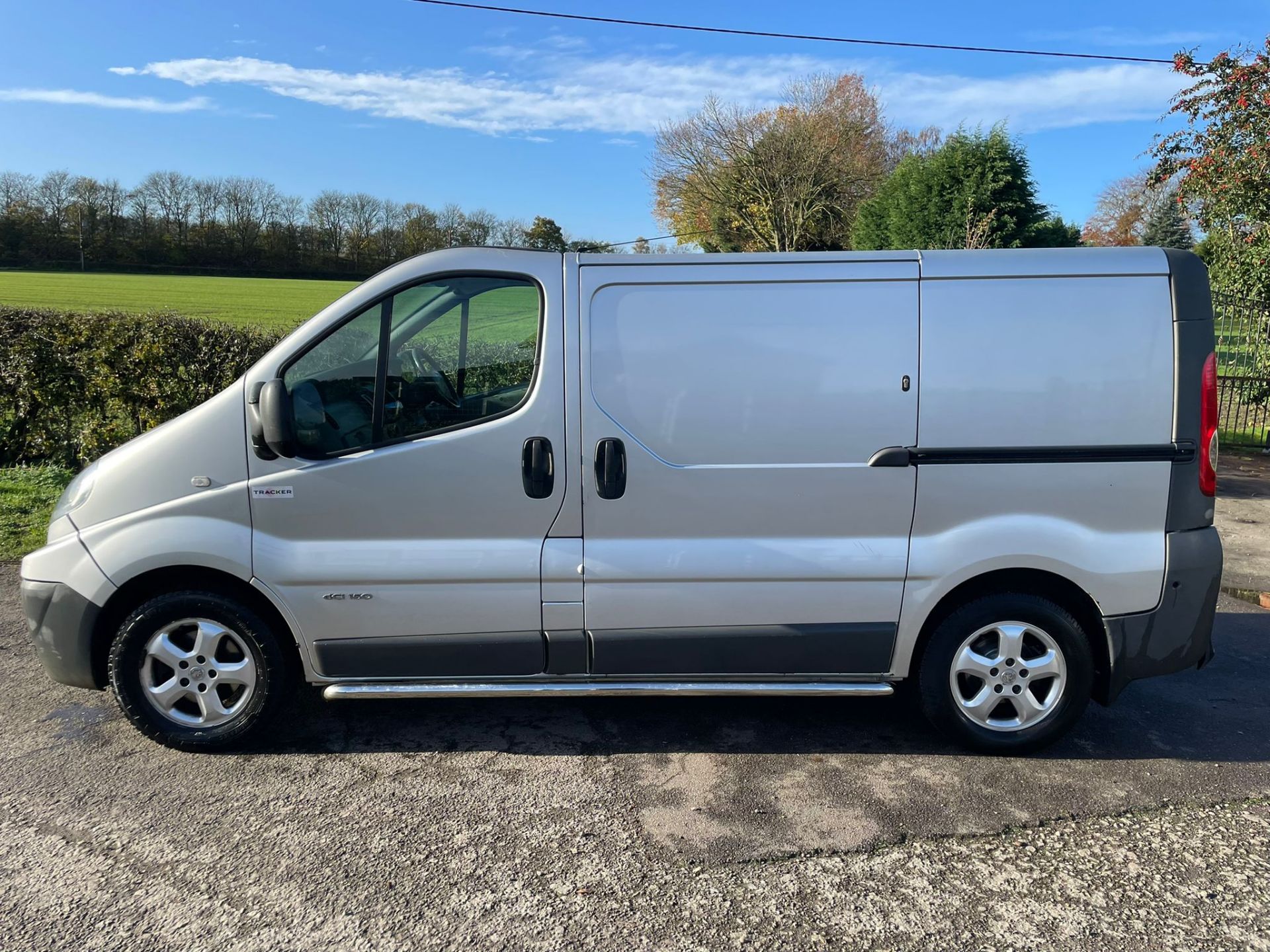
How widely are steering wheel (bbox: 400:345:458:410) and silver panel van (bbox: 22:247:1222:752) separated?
11 millimetres

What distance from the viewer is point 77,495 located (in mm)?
3797

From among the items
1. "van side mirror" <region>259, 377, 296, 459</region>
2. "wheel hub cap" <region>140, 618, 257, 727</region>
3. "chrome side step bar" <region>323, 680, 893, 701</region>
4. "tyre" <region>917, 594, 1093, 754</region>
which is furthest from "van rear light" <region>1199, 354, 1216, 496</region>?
"wheel hub cap" <region>140, 618, 257, 727</region>

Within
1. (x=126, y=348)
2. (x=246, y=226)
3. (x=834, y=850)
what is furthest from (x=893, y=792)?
(x=246, y=226)

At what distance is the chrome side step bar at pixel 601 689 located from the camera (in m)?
3.71

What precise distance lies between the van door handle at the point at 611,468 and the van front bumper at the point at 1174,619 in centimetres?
208

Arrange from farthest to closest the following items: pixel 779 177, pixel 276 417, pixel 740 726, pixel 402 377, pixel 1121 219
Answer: pixel 1121 219 < pixel 779 177 < pixel 740 726 < pixel 402 377 < pixel 276 417

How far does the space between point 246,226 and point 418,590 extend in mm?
61447

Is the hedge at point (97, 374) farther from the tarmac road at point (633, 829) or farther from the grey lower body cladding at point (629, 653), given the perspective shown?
the grey lower body cladding at point (629, 653)

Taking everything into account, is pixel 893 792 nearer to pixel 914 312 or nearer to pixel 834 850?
pixel 834 850

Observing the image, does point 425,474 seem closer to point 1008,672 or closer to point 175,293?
point 1008,672

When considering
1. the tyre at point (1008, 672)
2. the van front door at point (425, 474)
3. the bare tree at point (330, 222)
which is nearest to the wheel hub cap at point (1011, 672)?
the tyre at point (1008, 672)

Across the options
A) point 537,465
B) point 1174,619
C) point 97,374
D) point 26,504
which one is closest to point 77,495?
point 537,465

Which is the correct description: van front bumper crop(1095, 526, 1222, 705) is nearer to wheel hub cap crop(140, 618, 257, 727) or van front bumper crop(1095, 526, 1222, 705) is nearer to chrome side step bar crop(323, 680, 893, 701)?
chrome side step bar crop(323, 680, 893, 701)

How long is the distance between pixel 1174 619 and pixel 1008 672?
698mm
